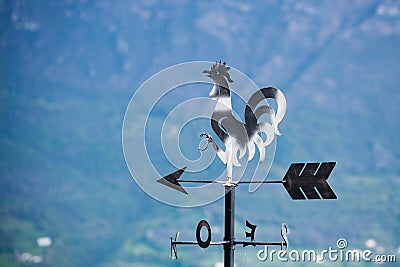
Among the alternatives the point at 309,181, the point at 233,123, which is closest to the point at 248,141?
the point at 233,123

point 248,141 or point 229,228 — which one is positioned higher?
point 248,141

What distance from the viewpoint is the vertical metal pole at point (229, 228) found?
4.50 ft

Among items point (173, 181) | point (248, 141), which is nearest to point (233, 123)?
point (248, 141)

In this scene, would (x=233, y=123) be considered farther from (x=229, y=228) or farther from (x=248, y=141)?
(x=229, y=228)

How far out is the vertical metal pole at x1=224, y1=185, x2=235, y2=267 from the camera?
137 centimetres

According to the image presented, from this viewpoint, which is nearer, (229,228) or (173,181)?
(229,228)

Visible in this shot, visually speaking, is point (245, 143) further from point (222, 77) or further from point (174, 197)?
point (174, 197)

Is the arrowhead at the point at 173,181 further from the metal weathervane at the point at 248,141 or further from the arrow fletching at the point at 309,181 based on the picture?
the arrow fletching at the point at 309,181

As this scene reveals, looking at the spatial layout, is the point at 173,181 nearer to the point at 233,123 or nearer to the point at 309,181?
the point at 233,123

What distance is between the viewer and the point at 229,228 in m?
1.39

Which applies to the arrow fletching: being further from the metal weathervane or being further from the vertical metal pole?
the vertical metal pole

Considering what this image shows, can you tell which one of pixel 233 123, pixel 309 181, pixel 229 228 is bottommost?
pixel 229 228

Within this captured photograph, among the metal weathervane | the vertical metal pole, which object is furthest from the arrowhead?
the vertical metal pole

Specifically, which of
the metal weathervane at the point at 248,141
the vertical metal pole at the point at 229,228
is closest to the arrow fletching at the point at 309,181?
the metal weathervane at the point at 248,141
